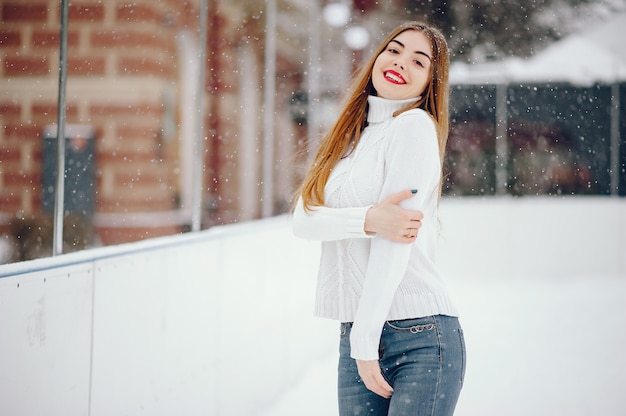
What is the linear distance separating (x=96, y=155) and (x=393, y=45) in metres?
6.11

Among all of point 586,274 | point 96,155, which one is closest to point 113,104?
point 96,155

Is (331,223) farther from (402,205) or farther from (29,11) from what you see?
(29,11)

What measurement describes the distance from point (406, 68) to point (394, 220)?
1.25ft

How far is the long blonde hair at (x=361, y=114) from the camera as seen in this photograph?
159cm

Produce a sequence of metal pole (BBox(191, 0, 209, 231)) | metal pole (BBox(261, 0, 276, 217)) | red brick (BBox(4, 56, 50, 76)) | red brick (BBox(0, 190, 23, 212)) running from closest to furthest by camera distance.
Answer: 1. metal pole (BBox(191, 0, 209, 231))
2. metal pole (BBox(261, 0, 276, 217))
3. red brick (BBox(0, 190, 23, 212))
4. red brick (BBox(4, 56, 50, 76))

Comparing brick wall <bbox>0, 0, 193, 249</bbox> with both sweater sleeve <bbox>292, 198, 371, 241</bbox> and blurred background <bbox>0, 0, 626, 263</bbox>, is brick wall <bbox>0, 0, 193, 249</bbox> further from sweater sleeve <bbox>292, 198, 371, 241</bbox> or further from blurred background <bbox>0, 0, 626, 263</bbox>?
sweater sleeve <bbox>292, 198, 371, 241</bbox>

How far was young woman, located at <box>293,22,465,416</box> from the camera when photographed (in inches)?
55.9

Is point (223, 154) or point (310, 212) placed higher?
point (223, 154)

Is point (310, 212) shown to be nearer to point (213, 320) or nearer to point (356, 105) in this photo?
point (356, 105)

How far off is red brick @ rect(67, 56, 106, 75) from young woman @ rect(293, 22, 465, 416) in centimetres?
Answer: 637

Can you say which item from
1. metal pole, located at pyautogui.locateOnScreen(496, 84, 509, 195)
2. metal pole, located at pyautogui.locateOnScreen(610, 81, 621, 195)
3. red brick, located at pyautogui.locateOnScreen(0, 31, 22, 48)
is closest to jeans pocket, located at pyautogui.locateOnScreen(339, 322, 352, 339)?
red brick, located at pyautogui.locateOnScreen(0, 31, 22, 48)

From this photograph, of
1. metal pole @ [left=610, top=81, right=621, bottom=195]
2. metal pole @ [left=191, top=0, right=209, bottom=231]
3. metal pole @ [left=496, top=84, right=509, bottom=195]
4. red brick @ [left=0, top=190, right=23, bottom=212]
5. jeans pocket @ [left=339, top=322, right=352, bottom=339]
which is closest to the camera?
jeans pocket @ [left=339, top=322, right=352, bottom=339]

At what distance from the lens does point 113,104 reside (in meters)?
7.63

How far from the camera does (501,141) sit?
9.77 m
